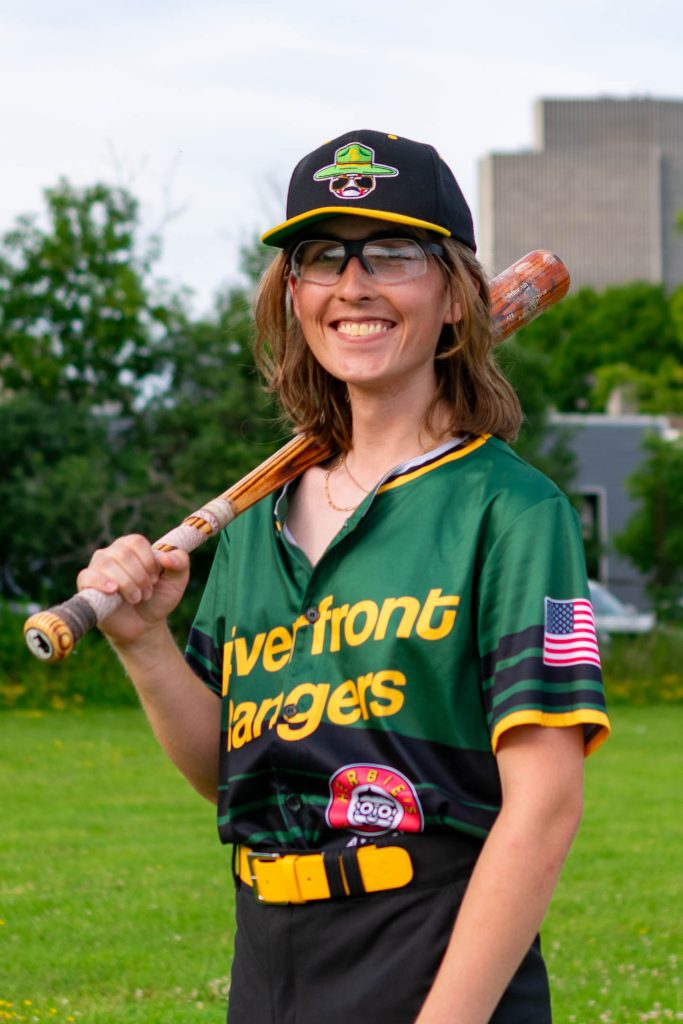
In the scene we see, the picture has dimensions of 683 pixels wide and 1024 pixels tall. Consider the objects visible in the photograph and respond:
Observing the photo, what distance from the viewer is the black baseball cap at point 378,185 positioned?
Result: 7.34ft

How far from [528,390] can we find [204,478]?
6119 millimetres

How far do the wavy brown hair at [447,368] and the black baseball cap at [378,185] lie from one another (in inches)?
2.6

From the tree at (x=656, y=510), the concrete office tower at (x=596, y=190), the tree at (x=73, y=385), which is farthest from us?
the concrete office tower at (x=596, y=190)

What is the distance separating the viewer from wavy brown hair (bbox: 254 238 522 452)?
234 centimetres

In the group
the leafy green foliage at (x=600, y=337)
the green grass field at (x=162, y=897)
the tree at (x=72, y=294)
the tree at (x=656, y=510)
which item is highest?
the tree at (x=72, y=294)

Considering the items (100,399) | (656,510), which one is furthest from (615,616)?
(100,399)

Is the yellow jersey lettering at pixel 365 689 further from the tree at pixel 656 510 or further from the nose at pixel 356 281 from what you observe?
the tree at pixel 656 510

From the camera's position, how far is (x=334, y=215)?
228cm

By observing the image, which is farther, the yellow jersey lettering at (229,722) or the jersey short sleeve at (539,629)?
the yellow jersey lettering at (229,722)

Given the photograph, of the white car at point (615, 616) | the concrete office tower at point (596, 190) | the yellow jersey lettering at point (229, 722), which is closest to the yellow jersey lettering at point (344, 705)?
the yellow jersey lettering at point (229, 722)

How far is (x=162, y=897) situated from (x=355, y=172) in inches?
237

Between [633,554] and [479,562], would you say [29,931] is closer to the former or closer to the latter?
[479,562]

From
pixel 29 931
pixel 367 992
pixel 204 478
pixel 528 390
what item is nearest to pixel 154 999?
pixel 29 931

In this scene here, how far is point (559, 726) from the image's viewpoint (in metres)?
1.99
